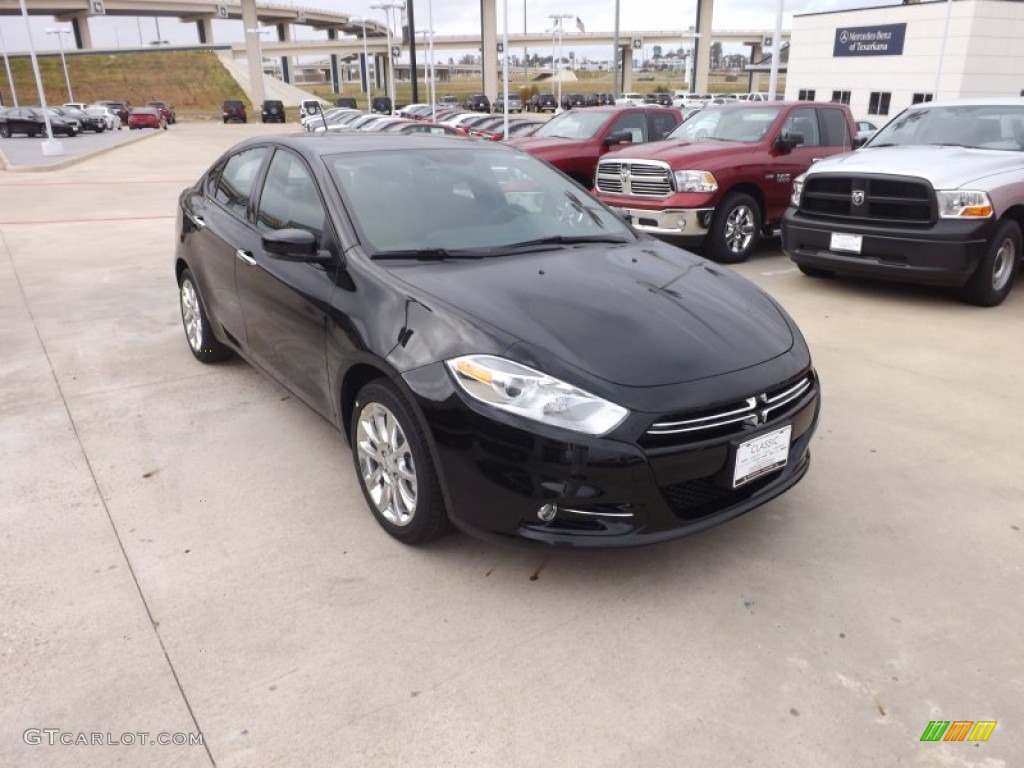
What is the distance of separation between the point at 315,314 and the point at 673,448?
1.71 metres

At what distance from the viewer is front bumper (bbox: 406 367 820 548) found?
2.57 metres

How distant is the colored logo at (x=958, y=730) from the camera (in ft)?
7.35

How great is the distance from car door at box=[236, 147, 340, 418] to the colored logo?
8.24ft

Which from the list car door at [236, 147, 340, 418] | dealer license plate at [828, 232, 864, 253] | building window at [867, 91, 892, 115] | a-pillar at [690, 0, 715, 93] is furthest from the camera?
a-pillar at [690, 0, 715, 93]

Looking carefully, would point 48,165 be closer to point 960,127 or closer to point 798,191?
point 798,191

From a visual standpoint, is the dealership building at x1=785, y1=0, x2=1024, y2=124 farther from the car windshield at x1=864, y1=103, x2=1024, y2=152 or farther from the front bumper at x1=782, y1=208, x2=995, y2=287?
the front bumper at x1=782, y1=208, x2=995, y2=287

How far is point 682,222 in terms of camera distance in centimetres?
838

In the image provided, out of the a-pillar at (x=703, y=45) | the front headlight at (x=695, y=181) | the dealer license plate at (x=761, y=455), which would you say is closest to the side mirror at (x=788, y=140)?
the front headlight at (x=695, y=181)

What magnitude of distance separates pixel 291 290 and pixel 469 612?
1752mm

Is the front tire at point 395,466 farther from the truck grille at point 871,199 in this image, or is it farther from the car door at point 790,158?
the car door at point 790,158

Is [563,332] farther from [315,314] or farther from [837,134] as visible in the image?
[837,134]

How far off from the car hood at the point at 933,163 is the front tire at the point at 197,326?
17.8 feet

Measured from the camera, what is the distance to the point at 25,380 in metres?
5.02

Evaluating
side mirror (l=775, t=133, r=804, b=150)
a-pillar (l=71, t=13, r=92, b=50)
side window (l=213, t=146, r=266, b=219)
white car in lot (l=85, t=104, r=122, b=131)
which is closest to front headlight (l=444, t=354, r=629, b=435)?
side window (l=213, t=146, r=266, b=219)
